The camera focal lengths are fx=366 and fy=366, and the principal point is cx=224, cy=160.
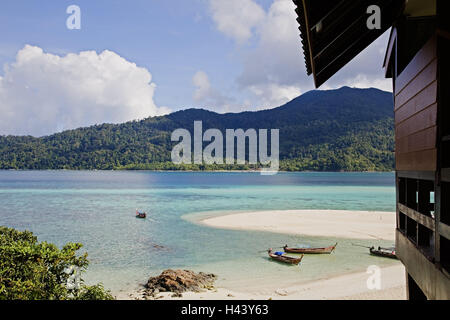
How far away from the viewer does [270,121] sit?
16350 centimetres

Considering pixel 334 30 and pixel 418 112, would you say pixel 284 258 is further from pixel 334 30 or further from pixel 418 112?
pixel 334 30

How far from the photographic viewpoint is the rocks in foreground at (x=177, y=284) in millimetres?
12758

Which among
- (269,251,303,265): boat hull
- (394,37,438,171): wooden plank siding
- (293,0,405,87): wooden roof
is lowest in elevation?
(269,251,303,265): boat hull

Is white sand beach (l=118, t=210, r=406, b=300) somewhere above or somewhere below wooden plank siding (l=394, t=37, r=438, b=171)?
below

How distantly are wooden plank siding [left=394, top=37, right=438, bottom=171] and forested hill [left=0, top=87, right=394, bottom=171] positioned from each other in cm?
11900

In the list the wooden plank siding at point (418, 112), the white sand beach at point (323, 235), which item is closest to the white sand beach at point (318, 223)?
the white sand beach at point (323, 235)

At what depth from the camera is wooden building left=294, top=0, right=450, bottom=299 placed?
348cm

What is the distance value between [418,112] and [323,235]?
20468mm

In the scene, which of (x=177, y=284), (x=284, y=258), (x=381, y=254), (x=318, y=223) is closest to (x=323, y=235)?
(x=318, y=223)

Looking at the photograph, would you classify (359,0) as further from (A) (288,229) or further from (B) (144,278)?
(A) (288,229)

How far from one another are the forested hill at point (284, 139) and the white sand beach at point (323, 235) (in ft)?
303

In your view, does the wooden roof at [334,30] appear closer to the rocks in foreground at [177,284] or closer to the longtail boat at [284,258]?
the rocks in foreground at [177,284]

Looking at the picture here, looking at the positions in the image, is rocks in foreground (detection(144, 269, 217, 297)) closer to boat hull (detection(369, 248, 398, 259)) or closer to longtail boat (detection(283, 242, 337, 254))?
longtail boat (detection(283, 242, 337, 254))

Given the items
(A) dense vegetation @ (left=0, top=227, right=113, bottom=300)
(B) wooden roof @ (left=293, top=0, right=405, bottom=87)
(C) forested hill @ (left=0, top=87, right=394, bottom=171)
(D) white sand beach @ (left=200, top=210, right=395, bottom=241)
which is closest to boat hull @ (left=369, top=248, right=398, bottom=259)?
(D) white sand beach @ (left=200, top=210, right=395, bottom=241)
